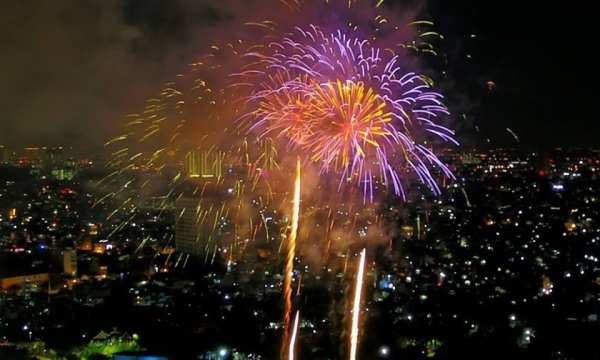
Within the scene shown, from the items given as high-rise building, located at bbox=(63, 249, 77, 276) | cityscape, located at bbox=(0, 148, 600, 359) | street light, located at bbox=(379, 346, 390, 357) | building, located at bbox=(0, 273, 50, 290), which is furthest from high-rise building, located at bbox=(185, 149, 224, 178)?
high-rise building, located at bbox=(63, 249, 77, 276)

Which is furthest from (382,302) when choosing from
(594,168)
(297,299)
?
(594,168)

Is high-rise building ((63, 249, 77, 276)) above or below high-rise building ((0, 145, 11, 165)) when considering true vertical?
below

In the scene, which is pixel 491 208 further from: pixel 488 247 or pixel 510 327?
pixel 510 327

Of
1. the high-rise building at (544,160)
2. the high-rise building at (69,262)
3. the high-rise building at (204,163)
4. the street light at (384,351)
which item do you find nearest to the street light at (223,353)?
the street light at (384,351)

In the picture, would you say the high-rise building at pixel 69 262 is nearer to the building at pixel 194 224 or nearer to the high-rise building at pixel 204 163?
the building at pixel 194 224

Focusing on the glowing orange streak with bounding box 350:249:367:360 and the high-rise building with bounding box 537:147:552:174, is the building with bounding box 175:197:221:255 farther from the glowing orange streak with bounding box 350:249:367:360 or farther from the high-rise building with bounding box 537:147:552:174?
the high-rise building with bounding box 537:147:552:174

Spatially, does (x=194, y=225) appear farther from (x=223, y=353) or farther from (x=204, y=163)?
(x=223, y=353)
